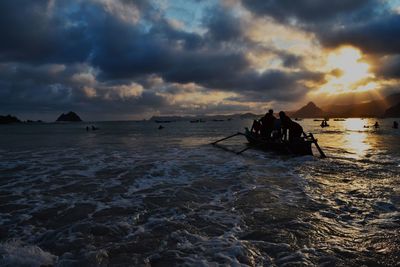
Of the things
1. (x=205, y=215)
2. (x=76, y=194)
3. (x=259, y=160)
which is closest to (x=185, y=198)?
(x=205, y=215)

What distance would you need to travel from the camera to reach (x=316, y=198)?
378 inches

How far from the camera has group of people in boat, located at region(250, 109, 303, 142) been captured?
21.3 m

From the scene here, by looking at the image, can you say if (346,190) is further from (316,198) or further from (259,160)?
(259,160)

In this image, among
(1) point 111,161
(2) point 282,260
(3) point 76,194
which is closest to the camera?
(2) point 282,260

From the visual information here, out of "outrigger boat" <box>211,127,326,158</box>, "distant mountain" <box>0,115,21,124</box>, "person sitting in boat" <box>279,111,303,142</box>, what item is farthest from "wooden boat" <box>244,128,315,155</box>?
"distant mountain" <box>0,115,21,124</box>

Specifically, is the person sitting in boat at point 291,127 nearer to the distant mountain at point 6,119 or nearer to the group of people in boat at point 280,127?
the group of people in boat at point 280,127

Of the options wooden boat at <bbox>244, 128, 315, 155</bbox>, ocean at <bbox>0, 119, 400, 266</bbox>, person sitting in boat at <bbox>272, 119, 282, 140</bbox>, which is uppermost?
person sitting in boat at <bbox>272, 119, 282, 140</bbox>

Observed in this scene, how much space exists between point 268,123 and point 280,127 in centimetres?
162

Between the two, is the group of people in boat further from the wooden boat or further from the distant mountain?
the distant mountain

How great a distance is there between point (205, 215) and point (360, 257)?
3.85 metres

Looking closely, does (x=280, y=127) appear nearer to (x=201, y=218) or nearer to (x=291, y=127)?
(x=291, y=127)

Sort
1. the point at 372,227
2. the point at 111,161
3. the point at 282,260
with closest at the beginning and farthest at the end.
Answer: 1. the point at 282,260
2. the point at 372,227
3. the point at 111,161

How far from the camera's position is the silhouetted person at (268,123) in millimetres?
23766

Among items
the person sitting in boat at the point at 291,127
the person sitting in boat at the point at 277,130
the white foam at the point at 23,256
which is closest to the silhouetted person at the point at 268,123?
the person sitting in boat at the point at 277,130
